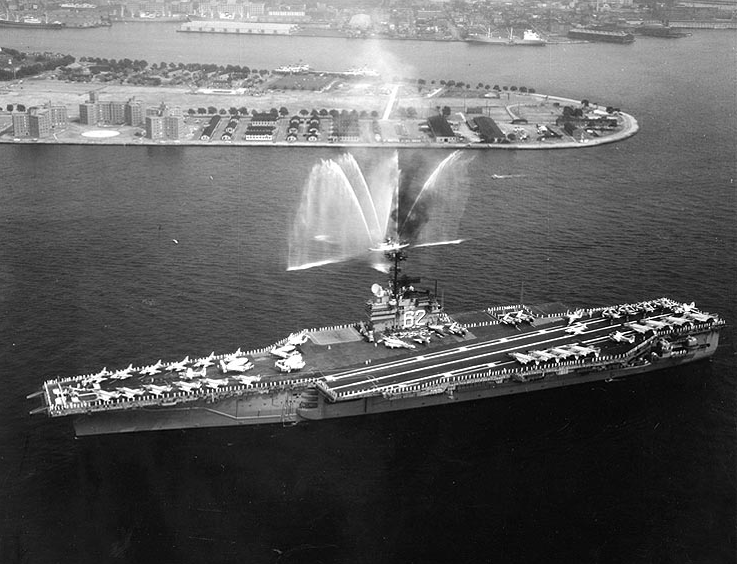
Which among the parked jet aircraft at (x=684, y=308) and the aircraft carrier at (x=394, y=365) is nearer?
the aircraft carrier at (x=394, y=365)

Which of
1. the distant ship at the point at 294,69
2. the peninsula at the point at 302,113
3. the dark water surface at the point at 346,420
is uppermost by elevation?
the distant ship at the point at 294,69

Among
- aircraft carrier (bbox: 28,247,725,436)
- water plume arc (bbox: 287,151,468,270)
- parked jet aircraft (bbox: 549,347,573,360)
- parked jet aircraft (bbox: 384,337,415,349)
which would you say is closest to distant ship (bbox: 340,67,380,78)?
water plume arc (bbox: 287,151,468,270)

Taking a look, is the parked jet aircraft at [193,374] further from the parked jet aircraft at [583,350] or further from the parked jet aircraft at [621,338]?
the parked jet aircraft at [621,338]

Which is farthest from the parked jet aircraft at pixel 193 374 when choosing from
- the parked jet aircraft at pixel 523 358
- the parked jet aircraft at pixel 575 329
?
the parked jet aircraft at pixel 575 329

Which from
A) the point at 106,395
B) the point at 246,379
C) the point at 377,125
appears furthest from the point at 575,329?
the point at 377,125

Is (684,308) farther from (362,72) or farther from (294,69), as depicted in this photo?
(294,69)

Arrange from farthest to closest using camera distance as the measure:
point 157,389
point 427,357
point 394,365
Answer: point 427,357
point 394,365
point 157,389

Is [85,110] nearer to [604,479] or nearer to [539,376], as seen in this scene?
[539,376]

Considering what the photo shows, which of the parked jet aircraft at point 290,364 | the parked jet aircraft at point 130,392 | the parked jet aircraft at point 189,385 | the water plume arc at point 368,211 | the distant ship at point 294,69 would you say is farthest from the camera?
the distant ship at point 294,69

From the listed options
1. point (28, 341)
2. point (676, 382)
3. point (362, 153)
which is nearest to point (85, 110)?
point (362, 153)
